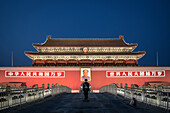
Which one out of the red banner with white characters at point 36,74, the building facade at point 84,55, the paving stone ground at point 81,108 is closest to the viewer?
the paving stone ground at point 81,108

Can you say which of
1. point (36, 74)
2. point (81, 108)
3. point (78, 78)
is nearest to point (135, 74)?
point (78, 78)

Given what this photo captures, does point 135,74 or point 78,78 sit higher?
point 135,74

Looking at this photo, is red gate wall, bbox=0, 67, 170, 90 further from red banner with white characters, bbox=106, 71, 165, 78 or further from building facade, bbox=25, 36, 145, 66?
building facade, bbox=25, 36, 145, 66

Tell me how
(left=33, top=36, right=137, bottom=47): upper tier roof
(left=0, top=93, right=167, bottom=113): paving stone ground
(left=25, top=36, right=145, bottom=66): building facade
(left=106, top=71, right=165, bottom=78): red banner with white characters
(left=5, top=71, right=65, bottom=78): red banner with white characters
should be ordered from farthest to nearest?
(left=33, top=36, right=137, bottom=47): upper tier roof
(left=25, top=36, right=145, bottom=66): building facade
(left=106, top=71, right=165, bottom=78): red banner with white characters
(left=5, top=71, right=65, bottom=78): red banner with white characters
(left=0, top=93, right=167, bottom=113): paving stone ground

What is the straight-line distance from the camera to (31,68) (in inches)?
1218

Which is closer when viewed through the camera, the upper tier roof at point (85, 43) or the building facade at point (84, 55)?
the building facade at point (84, 55)

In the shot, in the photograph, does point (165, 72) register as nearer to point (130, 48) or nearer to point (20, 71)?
point (130, 48)

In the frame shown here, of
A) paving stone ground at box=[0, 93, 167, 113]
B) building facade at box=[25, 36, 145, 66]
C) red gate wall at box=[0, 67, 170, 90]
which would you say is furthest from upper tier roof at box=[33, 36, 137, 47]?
paving stone ground at box=[0, 93, 167, 113]

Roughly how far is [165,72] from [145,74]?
3469mm

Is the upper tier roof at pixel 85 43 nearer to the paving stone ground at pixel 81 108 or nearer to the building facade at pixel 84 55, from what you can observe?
the building facade at pixel 84 55

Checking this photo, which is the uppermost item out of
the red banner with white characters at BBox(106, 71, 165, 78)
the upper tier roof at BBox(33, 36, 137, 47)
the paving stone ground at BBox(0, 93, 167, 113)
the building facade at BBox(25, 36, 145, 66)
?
the upper tier roof at BBox(33, 36, 137, 47)

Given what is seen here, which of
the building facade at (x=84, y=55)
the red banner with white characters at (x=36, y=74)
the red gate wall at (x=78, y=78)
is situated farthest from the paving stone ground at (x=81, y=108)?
the building facade at (x=84, y=55)

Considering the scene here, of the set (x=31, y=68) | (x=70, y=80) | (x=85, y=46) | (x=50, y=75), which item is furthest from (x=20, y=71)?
(x=85, y=46)

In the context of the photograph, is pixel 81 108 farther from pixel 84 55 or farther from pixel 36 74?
pixel 84 55
